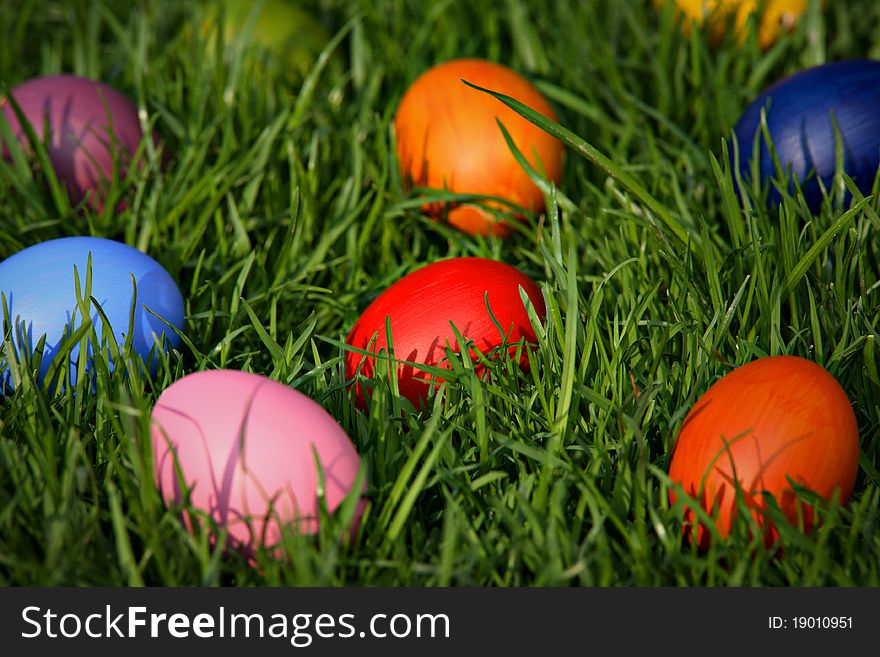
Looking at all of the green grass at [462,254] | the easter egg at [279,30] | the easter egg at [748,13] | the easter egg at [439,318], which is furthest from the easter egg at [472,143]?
the easter egg at [748,13]

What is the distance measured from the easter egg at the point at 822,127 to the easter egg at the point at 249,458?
1.06m

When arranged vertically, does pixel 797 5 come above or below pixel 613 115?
above

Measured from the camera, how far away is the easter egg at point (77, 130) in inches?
77.1

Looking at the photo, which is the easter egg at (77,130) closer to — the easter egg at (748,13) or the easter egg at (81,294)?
the easter egg at (81,294)

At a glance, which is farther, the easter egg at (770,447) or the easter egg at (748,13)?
the easter egg at (748,13)

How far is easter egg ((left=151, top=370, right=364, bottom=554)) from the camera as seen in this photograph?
1229 millimetres

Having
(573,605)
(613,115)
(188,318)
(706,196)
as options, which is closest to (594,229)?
(706,196)

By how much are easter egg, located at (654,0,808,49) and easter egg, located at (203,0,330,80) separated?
88cm

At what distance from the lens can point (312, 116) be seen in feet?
7.38

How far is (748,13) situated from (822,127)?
0.71 m

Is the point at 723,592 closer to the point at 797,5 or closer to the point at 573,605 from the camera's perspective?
the point at 573,605

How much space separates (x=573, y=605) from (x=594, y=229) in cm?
95

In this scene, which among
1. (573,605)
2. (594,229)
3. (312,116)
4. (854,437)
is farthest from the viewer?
(312,116)

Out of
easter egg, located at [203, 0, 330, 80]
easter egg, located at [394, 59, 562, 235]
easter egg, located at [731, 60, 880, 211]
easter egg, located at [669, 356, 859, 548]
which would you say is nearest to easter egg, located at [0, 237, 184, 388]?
easter egg, located at [394, 59, 562, 235]
